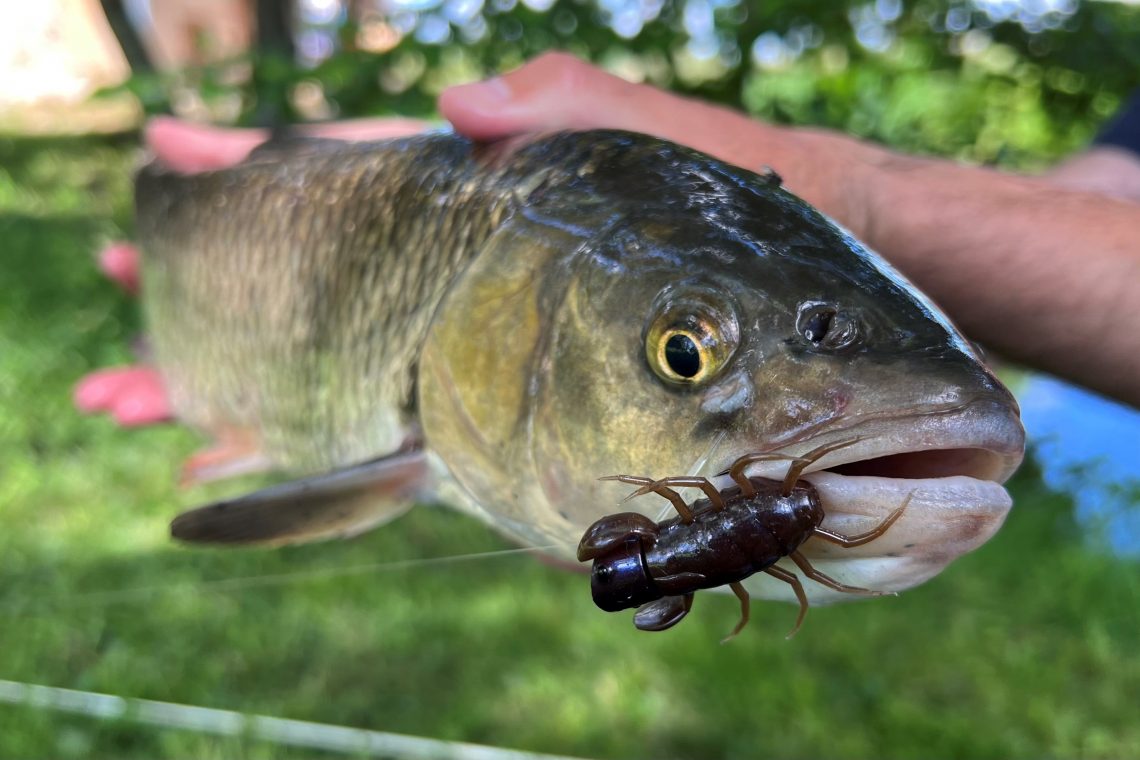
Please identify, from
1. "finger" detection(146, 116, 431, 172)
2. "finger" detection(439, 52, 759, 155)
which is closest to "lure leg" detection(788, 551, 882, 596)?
"finger" detection(439, 52, 759, 155)

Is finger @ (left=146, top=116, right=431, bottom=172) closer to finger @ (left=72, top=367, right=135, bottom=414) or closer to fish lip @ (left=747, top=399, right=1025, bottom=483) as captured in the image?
finger @ (left=72, top=367, right=135, bottom=414)

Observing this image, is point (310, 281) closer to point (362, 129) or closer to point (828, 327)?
point (362, 129)

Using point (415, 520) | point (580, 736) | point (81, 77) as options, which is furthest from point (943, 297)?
point (81, 77)

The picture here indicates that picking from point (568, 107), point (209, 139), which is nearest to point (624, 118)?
point (568, 107)

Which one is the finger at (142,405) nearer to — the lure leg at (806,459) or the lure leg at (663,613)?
the lure leg at (663,613)

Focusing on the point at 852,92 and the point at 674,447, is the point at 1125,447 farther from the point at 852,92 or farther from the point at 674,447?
the point at 674,447

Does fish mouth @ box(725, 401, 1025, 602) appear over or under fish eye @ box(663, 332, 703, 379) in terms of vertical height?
under
